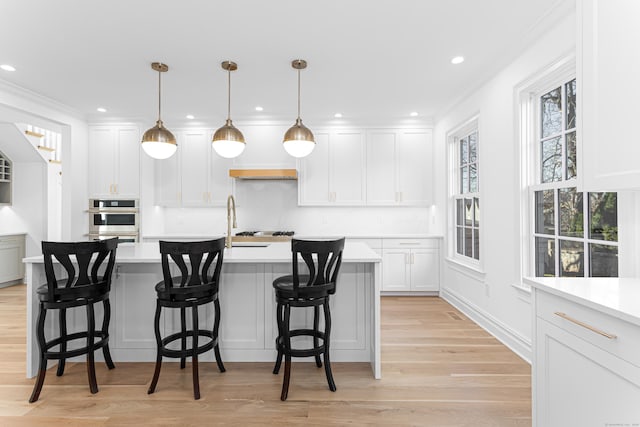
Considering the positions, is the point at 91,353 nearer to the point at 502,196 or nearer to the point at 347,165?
the point at 502,196

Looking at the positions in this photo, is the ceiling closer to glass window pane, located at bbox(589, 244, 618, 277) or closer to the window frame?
the window frame

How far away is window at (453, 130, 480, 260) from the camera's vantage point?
402 cm

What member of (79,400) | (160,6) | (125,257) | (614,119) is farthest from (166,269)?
(614,119)

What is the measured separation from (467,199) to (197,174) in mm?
3890

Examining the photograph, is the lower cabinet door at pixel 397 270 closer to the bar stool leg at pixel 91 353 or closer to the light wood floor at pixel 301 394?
the light wood floor at pixel 301 394

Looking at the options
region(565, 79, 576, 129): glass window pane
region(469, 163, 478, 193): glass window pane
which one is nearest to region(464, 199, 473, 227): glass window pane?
region(469, 163, 478, 193): glass window pane

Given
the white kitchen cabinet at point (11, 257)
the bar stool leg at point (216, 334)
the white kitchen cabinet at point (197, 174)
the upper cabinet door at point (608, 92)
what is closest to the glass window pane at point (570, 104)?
the upper cabinet door at point (608, 92)

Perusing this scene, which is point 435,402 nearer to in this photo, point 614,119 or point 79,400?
point 614,119

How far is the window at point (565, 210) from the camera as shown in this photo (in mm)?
2168

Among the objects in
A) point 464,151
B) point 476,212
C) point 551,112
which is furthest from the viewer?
point 464,151

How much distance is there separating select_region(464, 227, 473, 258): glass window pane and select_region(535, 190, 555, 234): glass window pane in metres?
1.34

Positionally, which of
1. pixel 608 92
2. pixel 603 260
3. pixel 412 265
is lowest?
pixel 412 265

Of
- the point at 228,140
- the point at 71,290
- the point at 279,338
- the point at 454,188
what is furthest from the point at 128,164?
the point at 454,188

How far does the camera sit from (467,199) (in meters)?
4.25
